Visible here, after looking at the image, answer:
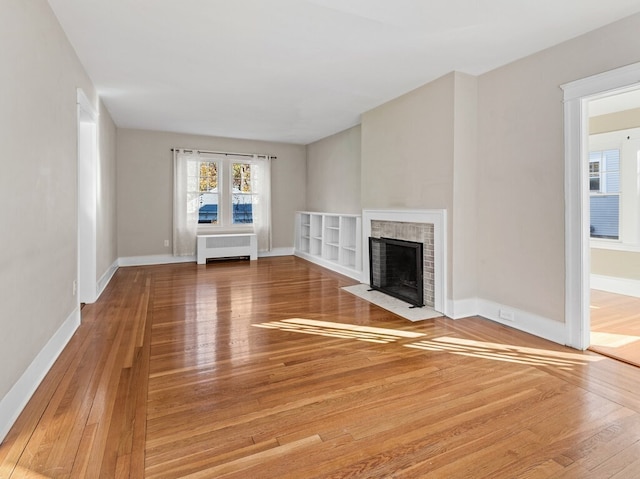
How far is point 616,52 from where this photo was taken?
2551 mm

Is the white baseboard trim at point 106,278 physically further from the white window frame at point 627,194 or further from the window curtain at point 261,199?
the white window frame at point 627,194

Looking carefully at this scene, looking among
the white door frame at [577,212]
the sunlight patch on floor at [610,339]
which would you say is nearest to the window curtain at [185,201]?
the white door frame at [577,212]

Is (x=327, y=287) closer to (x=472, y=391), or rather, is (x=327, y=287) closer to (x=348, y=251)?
(x=348, y=251)

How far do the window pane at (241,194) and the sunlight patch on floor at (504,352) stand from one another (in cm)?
542

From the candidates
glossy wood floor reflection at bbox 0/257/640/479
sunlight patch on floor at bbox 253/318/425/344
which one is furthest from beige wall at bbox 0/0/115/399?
sunlight patch on floor at bbox 253/318/425/344

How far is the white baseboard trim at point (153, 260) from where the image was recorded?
6.61m

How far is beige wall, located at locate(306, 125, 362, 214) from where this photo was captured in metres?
6.16

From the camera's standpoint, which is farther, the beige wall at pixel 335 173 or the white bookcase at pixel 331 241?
the beige wall at pixel 335 173

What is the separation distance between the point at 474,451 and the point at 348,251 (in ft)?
15.1

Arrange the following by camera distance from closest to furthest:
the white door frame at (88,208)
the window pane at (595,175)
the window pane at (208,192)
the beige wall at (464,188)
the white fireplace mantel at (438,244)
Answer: the beige wall at (464,188), the white fireplace mantel at (438,244), the white door frame at (88,208), the window pane at (595,175), the window pane at (208,192)

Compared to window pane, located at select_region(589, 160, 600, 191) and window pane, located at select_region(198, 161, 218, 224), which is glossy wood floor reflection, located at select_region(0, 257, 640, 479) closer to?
window pane, located at select_region(589, 160, 600, 191)

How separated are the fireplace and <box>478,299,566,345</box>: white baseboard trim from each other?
0.68 m

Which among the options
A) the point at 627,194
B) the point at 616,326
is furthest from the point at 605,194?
the point at 616,326

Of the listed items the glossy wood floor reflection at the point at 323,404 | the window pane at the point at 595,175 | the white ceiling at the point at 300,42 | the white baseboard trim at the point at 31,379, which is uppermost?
the white ceiling at the point at 300,42
